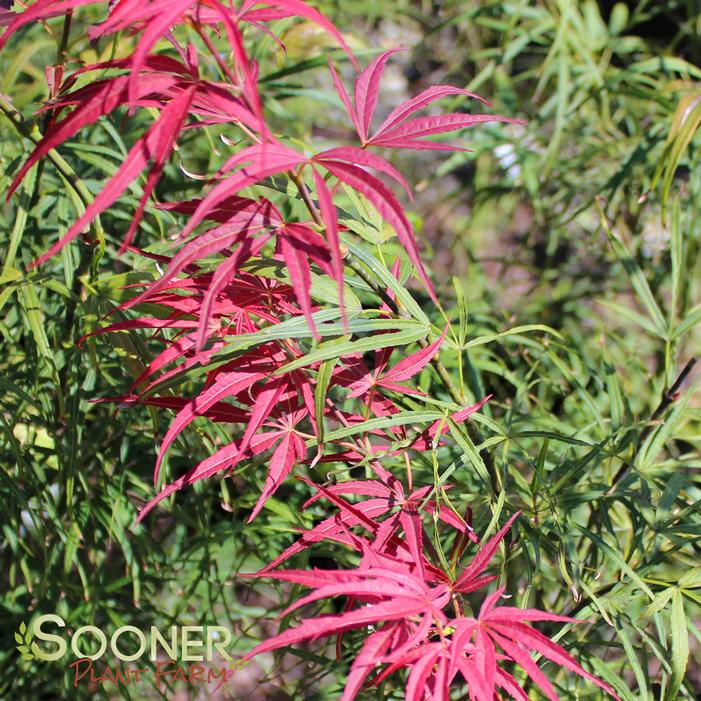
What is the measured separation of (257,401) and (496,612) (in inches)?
9.0

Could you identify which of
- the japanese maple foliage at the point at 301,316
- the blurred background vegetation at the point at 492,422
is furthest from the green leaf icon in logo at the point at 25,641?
the japanese maple foliage at the point at 301,316

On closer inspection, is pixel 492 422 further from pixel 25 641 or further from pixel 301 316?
pixel 25 641

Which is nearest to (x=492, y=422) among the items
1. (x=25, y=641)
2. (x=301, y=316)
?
(x=301, y=316)

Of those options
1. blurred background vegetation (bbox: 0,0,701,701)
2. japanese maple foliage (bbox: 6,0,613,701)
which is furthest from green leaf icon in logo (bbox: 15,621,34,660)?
japanese maple foliage (bbox: 6,0,613,701)

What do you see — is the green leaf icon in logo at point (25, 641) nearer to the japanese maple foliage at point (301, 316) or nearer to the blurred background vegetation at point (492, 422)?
the blurred background vegetation at point (492, 422)

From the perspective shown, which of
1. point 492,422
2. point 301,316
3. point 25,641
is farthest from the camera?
point 25,641

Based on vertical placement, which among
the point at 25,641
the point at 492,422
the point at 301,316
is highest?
the point at 301,316

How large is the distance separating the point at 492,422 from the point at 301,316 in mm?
216

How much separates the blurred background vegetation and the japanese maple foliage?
0.28 ft

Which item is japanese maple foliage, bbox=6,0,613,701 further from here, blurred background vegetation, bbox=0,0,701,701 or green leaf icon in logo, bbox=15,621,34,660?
green leaf icon in logo, bbox=15,621,34,660

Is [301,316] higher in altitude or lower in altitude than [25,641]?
higher

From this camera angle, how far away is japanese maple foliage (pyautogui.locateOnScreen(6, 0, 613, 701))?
0.46 m

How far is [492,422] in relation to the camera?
699 mm

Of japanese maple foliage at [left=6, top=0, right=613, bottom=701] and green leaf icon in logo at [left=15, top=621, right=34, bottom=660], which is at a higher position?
japanese maple foliage at [left=6, top=0, right=613, bottom=701]
